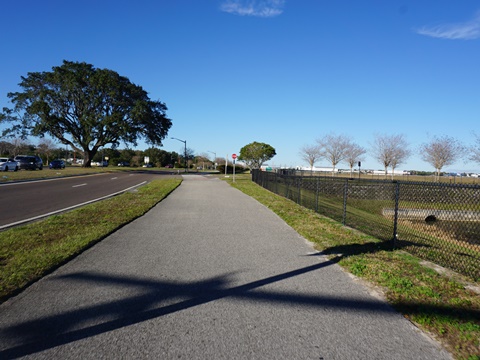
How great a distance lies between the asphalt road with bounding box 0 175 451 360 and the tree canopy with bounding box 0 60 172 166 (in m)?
47.7

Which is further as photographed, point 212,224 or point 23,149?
point 23,149

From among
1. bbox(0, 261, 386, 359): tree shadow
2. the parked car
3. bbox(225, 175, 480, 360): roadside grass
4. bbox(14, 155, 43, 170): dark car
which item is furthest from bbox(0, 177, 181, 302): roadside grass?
bbox(14, 155, 43, 170): dark car

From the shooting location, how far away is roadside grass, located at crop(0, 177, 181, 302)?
494 centimetres

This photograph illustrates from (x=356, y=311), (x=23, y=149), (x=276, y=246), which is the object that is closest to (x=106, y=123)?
(x=276, y=246)

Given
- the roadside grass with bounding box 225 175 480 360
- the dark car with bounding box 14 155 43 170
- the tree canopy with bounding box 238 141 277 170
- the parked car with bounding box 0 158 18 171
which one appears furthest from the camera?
the tree canopy with bounding box 238 141 277 170

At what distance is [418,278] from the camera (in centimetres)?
515

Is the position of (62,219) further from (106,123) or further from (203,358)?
(106,123)

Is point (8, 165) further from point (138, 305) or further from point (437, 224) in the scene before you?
point (437, 224)

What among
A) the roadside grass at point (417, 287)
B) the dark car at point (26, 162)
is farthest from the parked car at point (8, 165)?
the roadside grass at point (417, 287)

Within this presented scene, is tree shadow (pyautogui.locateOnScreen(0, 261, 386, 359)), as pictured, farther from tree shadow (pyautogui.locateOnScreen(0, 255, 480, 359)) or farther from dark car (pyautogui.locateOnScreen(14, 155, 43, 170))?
dark car (pyautogui.locateOnScreen(14, 155, 43, 170))

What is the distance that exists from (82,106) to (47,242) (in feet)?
164

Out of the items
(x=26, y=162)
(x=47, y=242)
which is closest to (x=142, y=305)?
(x=47, y=242)

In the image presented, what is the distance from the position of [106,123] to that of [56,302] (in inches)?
1928

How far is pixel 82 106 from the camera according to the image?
51.7m
